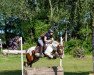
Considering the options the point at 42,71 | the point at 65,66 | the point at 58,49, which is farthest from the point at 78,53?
the point at 42,71

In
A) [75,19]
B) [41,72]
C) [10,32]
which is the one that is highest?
[75,19]

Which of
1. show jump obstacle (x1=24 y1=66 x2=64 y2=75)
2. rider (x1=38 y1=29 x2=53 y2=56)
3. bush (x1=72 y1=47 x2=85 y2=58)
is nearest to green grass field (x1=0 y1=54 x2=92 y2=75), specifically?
bush (x1=72 y1=47 x2=85 y2=58)

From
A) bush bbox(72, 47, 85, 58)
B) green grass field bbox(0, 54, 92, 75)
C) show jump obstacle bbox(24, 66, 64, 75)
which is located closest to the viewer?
show jump obstacle bbox(24, 66, 64, 75)

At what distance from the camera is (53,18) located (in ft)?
57.4

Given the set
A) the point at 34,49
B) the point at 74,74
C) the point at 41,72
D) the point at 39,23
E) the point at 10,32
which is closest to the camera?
the point at 41,72

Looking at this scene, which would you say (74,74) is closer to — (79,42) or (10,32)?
(79,42)

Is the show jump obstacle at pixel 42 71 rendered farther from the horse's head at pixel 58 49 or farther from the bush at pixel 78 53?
the bush at pixel 78 53

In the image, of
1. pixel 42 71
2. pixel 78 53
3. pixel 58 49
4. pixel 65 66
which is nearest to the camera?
pixel 42 71

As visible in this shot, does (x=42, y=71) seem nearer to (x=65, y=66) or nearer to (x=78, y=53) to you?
(x=65, y=66)

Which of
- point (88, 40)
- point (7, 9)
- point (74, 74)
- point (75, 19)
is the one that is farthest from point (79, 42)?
point (75, 19)

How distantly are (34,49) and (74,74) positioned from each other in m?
3.79

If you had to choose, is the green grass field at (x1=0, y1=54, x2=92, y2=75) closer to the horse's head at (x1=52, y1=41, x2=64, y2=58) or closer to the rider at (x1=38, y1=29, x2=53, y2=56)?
the rider at (x1=38, y1=29, x2=53, y2=56)

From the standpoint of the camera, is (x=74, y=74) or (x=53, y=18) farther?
(x=74, y=74)

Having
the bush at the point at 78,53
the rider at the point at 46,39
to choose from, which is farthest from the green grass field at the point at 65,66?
the rider at the point at 46,39
